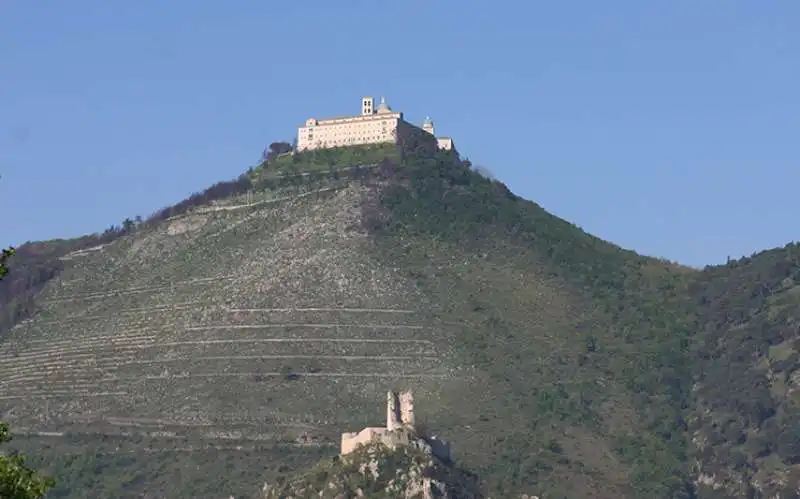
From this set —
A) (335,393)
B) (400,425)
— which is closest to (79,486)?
(335,393)

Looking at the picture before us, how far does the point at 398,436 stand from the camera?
11262 cm

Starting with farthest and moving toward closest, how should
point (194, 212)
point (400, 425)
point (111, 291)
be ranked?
point (194, 212) < point (111, 291) < point (400, 425)

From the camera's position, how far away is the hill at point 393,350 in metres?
147

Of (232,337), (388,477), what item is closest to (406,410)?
(388,477)

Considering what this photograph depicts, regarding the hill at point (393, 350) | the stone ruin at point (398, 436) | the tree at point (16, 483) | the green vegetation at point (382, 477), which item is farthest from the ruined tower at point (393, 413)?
the tree at point (16, 483)

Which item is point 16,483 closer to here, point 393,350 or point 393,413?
point 393,413

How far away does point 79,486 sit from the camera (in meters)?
144

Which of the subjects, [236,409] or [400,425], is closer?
[400,425]

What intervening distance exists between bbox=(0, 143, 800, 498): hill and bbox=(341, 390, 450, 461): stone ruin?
1137cm

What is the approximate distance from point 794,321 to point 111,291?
56376mm

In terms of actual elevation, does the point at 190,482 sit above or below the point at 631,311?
below

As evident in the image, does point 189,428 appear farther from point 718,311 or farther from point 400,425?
point 718,311

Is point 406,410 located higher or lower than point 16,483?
higher

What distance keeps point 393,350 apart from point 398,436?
47.7 metres
